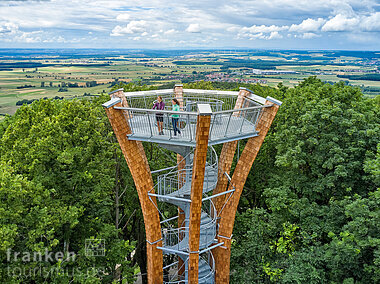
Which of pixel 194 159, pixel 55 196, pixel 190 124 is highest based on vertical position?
pixel 190 124

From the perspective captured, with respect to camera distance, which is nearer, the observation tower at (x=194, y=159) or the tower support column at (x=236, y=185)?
the observation tower at (x=194, y=159)

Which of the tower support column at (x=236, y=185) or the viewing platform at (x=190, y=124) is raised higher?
the viewing platform at (x=190, y=124)

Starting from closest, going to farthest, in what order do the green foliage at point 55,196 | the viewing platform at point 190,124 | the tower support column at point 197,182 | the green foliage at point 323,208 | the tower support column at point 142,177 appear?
the tower support column at point 197,182 < the viewing platform at point 190,124 < the green foliage at point 55,196 < the tower support column at point 142,177 < the green foliage at point 323,208

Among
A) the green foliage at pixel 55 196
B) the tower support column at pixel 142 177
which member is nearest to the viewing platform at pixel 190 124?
the tower support column at pixel 142 177

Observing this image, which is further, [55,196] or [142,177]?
[55,196]

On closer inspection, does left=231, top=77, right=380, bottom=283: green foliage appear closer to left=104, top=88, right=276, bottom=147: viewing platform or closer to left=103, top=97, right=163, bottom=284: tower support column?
left=104, top=88, right=276, bottom=147: viewing platform

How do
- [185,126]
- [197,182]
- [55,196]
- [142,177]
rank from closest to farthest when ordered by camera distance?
[197,182] → [185,126] → [142,177] → [55,196]

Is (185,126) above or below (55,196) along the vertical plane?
above

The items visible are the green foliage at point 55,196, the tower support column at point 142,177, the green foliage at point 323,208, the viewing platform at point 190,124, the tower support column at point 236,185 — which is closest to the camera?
the viewing platform at point 190,124

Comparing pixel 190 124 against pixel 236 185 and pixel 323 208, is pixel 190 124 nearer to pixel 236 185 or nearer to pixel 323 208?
pixel 236 185

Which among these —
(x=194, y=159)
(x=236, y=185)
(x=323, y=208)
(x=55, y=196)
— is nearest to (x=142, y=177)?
(x=194, y=159)

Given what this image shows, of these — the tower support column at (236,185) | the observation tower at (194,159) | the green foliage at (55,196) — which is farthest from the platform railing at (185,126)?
the green foliage at (55,196)

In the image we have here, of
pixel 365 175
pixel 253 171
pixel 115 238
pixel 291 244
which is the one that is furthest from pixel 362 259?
pixel 115 238

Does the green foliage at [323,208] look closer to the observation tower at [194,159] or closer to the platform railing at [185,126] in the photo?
the observation tower at [194,159]
